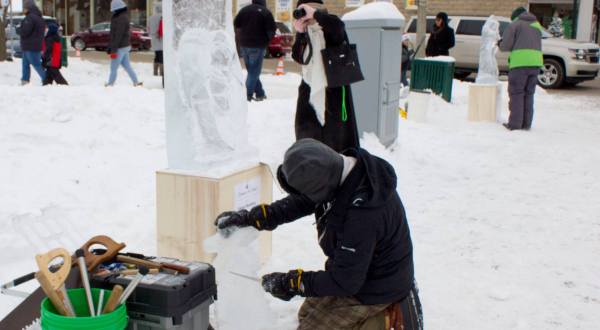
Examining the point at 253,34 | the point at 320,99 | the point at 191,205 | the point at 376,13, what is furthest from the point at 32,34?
the point at 191,205

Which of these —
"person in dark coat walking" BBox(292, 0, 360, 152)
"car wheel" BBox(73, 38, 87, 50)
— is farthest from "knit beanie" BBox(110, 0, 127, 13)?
"car wheel" BBox(73, 38, 87, 50)

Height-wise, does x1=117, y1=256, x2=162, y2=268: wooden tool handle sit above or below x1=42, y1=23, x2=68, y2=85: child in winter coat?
below

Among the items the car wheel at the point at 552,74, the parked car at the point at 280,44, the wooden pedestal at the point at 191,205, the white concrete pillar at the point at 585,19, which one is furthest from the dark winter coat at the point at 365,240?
the white concrete pillar at the point at 585,19

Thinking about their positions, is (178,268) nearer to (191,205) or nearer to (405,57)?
(191,205)

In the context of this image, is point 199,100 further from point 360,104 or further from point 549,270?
point 360,104

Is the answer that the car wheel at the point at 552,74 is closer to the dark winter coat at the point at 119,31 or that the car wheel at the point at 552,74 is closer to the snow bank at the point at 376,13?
the dark winter coat at the point at 119,31

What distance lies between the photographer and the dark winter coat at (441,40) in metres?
12.8

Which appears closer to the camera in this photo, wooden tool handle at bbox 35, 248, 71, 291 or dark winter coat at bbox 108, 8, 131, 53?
wooden tool handle at bbox 35, 248, 71, 291

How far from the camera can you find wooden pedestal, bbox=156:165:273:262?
3.43 meters

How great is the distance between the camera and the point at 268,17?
9.27 meters

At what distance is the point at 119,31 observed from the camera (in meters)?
10.8

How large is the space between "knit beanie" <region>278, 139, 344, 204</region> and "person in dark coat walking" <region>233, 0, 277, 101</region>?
22.2 feet

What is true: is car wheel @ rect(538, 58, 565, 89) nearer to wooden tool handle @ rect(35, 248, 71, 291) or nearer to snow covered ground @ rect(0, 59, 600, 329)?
snow covered ground @ rect(0, 59, 600, 329)

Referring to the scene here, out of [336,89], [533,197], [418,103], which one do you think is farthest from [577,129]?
[336,89]
